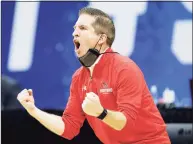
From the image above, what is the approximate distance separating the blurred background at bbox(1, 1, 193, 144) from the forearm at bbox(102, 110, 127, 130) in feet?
6.75

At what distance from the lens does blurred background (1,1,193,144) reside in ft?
13.0

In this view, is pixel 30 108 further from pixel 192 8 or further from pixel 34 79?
pixel 192 8

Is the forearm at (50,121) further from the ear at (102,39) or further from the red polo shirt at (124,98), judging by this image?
the ear at (102,39)

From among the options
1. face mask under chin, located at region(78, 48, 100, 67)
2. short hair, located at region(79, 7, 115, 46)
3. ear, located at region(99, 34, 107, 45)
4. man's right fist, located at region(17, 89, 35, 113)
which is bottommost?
man's right fist, located at region(17, 89, 35, 113)

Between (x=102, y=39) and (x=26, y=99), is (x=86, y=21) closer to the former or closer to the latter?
(x=102, y=39)

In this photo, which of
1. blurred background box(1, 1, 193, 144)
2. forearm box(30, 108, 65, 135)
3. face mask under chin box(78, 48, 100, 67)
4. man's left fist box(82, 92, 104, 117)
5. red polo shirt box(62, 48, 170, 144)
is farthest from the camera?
blurred background box(1, 1, 193, 144)

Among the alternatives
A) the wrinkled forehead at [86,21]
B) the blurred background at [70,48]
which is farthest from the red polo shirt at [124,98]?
the blurred background at [70,48]

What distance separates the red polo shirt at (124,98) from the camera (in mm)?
1974

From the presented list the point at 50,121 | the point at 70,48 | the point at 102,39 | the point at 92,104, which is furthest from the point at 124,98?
the point at 70,48

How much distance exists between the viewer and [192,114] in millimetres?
3834

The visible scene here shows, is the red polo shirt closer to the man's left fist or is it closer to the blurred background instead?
the man's left fist

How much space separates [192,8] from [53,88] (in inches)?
60.2

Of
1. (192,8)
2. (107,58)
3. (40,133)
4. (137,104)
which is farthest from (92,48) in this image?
(192,8)

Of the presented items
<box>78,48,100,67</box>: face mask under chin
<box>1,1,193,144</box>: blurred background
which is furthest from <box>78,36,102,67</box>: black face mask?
<box>1,1,193,144</box>: blurred background
